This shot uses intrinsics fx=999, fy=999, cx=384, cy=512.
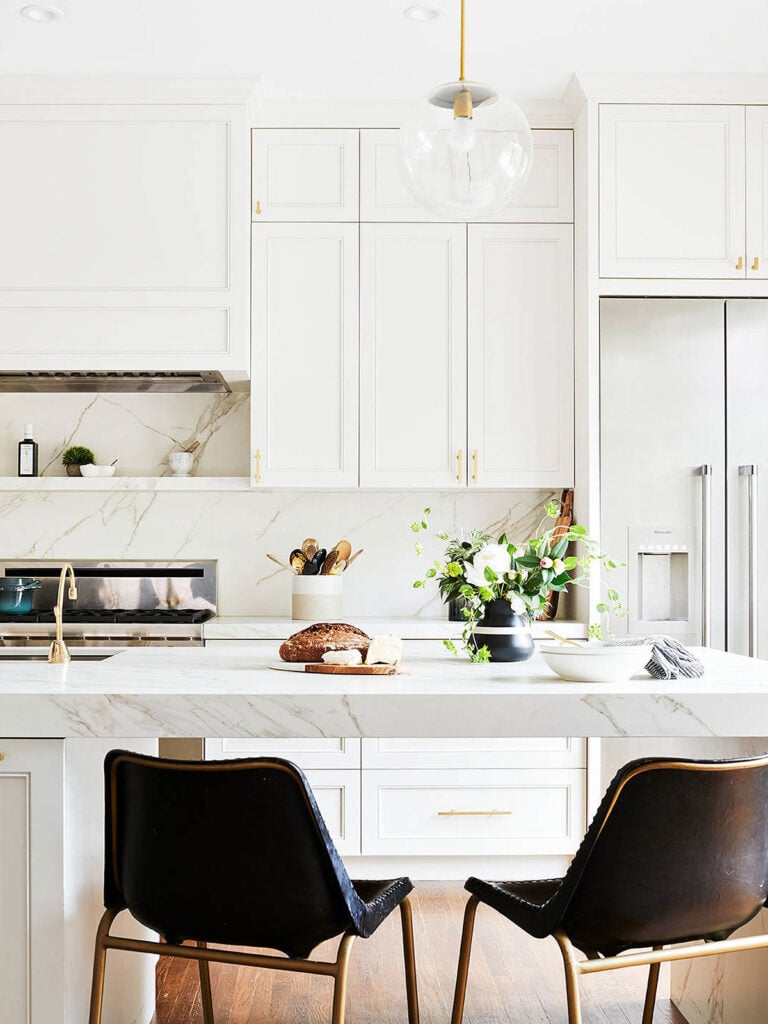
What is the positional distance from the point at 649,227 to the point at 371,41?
3.81ft

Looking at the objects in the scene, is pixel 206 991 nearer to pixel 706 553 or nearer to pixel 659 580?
pixel 659 580

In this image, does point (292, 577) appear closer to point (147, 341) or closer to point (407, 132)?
point (147, 341)

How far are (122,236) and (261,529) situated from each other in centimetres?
126

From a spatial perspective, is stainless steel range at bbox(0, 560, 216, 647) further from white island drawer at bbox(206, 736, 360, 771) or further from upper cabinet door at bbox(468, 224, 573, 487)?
upper cabinet door at bbox(468, 224, 573, 487)

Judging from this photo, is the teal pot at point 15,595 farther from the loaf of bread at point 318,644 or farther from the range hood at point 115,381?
the loaf of bread at point 318,644

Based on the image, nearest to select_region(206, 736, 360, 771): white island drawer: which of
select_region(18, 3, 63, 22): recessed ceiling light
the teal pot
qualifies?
the teal pot

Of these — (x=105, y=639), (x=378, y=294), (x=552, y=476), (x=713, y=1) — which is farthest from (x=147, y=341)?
(x=713, y=1)

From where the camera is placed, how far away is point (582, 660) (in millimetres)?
1859

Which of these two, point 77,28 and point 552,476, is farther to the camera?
point 552,476

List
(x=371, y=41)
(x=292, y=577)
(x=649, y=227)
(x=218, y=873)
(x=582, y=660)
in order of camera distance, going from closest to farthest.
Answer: (x=218, y=873) < (x=582, y=660) < (x=371, y=41) < (x=649, y=227) < (x=292, y=577)

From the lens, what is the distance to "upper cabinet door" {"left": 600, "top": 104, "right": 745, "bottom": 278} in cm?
357

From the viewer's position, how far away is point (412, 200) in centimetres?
377

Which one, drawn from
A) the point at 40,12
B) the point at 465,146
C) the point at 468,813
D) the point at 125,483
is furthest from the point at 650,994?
the point at 40,12

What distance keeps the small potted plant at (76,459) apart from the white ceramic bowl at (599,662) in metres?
2.65
